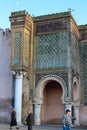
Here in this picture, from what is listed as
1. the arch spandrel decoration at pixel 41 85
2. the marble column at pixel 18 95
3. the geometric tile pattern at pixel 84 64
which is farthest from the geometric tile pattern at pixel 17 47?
the geometric tile pattern at pixel 84 64

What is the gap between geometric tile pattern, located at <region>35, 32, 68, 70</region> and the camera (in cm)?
1694

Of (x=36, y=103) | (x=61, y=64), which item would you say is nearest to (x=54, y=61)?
(x=61, y=64)

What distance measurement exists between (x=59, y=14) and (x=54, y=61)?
303 centimetres

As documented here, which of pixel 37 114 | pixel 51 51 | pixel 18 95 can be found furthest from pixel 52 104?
pixel 51 51

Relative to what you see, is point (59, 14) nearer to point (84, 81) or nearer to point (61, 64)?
point (61, 64)

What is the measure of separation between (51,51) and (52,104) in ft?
12.7

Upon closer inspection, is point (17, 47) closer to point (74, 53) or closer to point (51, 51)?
point (51, 51)

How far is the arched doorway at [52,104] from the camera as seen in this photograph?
1839 centimetres

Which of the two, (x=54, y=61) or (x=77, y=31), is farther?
(x=77, y=31)

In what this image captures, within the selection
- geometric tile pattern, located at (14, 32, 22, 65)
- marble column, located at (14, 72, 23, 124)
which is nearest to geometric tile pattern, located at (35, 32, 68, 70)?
geometric tile pattern, located at (14, 32, 22, 65)

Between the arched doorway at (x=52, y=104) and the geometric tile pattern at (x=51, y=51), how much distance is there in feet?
5.40

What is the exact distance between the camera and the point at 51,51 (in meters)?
17.3

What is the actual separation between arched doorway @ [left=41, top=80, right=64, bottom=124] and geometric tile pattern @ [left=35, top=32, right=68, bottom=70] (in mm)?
1647

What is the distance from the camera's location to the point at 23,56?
16.5 m
